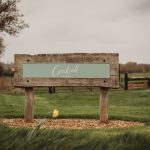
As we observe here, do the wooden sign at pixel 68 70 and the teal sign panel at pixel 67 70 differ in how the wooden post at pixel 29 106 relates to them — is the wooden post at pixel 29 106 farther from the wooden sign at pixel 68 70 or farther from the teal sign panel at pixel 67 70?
the teal sign panel at pixel 67 70

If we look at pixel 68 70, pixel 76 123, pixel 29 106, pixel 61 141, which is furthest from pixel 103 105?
pixel 61 141

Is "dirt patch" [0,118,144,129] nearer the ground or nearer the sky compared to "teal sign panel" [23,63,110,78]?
nearer the ground

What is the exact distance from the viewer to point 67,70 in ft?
39.2

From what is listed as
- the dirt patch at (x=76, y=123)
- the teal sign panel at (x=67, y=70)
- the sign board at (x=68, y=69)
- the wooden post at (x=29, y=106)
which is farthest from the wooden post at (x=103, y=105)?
the wooden post at (x=29, y=106)

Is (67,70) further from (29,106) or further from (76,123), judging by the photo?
(29,106)

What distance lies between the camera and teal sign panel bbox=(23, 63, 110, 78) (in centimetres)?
1194

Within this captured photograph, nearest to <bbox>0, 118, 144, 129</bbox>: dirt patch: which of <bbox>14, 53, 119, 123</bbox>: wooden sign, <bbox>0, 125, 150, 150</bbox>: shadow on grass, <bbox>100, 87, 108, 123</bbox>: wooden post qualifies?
<bbox>100, 87, 108, 123</bbox>: wooden post

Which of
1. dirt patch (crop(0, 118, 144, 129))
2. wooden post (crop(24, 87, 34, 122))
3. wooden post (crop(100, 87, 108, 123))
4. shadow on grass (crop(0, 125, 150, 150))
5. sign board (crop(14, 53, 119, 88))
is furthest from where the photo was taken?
wooden post (crop(24, 87, 34, 122))

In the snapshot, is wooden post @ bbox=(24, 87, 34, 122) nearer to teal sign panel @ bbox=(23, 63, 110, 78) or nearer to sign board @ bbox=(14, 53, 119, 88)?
sign board @ bbox=(14, 53, 119, 88)

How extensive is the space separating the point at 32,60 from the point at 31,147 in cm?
1006

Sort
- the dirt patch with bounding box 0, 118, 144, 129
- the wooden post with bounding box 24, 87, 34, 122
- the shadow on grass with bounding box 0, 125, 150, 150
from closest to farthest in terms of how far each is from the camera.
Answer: the shadow on grass with bounding box 0, 125, 150, 150 < the dirt patch with bounding box 0, 118, 144, 129 < the wooden post with bounding box 24, 87, 34, 122

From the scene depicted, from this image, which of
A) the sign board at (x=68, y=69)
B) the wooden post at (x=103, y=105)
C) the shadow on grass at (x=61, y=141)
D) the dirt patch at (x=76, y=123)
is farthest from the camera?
the wooden post at (x=103, y=105)

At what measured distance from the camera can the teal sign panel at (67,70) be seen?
39.2 feet

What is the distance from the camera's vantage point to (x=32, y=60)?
1200cm
